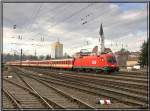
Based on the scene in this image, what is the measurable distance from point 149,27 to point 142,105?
3216 mm

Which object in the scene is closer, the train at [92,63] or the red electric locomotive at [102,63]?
the red electric locomotive at [102,63]

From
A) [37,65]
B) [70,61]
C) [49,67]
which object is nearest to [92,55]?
[70,61]

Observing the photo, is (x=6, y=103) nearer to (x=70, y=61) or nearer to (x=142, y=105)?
(x=142, y=105)

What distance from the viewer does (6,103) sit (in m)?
14.3

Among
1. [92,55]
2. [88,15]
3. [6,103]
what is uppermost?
[88,15]

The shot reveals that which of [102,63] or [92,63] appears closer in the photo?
[102,63]

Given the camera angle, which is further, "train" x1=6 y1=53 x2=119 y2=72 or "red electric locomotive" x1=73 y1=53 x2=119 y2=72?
"train" x1=6 y1=53 x2=119 y2=72

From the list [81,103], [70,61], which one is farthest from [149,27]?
[70,61]

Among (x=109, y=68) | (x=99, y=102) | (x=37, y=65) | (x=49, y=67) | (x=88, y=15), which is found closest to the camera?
(x=99, y=102)

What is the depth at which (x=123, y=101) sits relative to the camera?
13953 millimetres

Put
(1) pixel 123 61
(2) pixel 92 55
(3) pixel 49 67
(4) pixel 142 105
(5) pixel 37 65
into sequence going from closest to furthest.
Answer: (4) pixel 142 105
(2) pixel 92 55
(3) pixel 49 67
(5) pixel 37 65
(1) pixel 123 61

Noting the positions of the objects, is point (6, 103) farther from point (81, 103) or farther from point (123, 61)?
point (123, 61)

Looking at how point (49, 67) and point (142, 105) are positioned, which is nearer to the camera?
point (142, 105)

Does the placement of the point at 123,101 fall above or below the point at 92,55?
below
